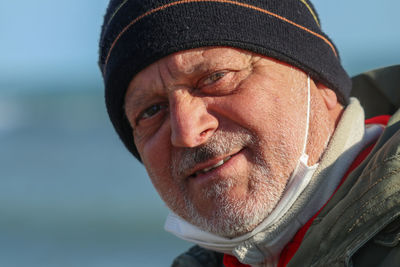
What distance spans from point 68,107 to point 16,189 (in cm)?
662

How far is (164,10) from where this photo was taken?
2.28m

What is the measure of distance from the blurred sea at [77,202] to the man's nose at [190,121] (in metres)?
5.23

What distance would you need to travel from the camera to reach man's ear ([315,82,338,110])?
237 cm

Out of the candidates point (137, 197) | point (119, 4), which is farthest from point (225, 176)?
point (137, 197)

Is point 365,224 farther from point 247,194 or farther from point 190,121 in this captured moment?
point 190,121

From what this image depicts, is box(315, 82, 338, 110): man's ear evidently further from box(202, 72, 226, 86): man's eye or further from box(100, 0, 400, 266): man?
box(202, 72, 226, 86): man's eye

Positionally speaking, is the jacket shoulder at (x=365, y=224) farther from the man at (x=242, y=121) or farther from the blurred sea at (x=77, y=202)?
the blurred sea at (x=77, y=202)

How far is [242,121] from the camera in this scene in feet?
6.93

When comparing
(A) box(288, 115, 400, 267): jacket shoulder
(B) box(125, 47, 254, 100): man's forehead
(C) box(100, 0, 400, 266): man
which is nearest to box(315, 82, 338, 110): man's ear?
(C) box(100, 0, 400, 266): man

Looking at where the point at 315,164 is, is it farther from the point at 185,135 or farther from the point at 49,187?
the point at 49,187

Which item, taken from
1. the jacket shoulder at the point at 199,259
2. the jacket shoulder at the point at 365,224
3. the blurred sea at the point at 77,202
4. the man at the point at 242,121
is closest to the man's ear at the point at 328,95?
the man at the point at 242,121

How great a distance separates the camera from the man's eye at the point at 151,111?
2.40m

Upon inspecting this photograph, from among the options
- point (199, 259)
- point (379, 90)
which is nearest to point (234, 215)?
point (199, 259)

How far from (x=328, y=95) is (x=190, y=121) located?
2.16 ft
